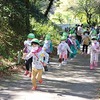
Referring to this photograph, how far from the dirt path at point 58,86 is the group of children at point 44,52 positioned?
447mm

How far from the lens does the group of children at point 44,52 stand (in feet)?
32.9

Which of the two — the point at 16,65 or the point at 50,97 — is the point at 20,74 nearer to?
the point at 16,65

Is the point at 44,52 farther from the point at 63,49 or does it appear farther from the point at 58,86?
the point at 63,49

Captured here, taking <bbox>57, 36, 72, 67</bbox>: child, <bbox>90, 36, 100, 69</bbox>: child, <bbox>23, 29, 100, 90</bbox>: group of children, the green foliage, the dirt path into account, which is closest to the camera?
the dirt path

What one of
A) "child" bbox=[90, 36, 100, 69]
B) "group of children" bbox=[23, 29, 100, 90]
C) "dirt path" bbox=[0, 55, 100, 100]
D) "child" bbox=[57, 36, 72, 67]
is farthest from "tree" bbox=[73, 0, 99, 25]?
"dirt path" bbox=[0, 55, 100, 100]

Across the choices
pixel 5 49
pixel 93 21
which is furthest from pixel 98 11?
pixel 5 49

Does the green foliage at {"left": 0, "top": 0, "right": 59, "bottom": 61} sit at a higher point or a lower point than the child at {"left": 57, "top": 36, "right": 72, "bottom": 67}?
higher

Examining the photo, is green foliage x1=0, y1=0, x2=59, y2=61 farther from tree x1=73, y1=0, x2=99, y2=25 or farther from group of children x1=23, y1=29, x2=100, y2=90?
tree x1=73, y1=0, x2=99, y2=25

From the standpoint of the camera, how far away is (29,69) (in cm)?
1234

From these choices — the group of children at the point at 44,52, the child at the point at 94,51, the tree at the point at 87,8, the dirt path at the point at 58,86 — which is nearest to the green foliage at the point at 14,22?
the group of children at the point at 44,52

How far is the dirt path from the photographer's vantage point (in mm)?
9555

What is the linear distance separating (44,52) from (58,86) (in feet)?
5.24

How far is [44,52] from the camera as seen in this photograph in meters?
10.0

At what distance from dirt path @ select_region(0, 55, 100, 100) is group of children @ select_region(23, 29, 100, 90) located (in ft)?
1.47
